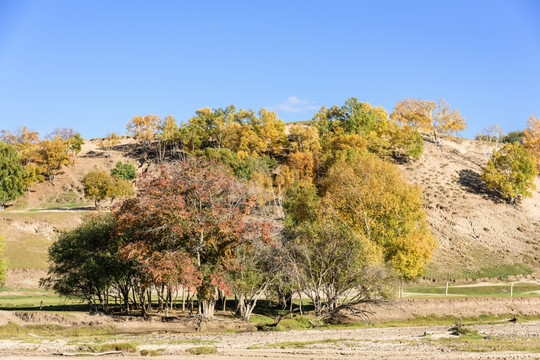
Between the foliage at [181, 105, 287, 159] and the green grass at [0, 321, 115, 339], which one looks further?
the foliage at [181, 105, 287, 159]

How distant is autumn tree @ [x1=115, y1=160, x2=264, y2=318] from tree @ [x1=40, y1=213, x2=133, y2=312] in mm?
2683

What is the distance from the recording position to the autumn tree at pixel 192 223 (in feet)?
112

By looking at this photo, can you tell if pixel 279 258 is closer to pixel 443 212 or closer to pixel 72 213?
pixel 72 213

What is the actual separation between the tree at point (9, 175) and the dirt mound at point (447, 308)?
242ft

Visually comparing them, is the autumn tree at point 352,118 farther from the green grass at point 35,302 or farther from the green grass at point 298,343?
the green grass at point 298,343

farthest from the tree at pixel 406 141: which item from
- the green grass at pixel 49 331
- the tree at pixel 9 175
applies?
the green grass at pixel 49 331

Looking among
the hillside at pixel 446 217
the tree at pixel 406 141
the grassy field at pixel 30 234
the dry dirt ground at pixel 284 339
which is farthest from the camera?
the tree at pixel 406 141

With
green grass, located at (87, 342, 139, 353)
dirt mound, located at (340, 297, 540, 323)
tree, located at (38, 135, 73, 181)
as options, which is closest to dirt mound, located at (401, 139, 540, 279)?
dirt mound, located at (340, 297, 540, 323)

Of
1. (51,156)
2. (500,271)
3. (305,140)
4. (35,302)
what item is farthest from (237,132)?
(35,302)

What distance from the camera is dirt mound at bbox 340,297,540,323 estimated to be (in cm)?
4119

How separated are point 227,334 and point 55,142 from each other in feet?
313

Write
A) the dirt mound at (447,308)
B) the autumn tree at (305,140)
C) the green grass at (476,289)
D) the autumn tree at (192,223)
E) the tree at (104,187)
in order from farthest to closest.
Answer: the autumn tree at (305,140) < the tree at (104,187) < the green grass at (476,289) < the dirt mound at (447,308) < the autumn tree at (192,223)

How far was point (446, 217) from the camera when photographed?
91.9m

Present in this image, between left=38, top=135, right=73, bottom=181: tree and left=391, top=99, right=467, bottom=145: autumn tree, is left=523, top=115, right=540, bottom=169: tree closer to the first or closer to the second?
left=391, top=99, right=467, bottom=145: autumn tree
